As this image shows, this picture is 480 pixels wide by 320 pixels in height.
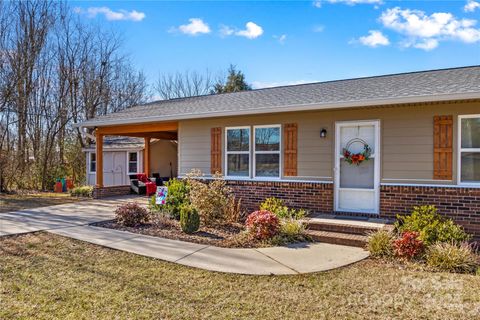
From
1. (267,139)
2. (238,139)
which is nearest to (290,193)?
(267,139)

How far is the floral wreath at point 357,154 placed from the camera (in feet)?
23.9

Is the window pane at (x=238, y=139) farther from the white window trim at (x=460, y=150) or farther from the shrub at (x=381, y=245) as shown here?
the white window trim at (x=460, y=150)

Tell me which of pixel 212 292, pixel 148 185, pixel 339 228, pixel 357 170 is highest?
pixel 357 170

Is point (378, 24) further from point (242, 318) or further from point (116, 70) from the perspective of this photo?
point (116, 70)

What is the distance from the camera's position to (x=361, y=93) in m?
7.70

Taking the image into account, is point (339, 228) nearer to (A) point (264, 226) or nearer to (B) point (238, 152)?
(A) point (264, 226)

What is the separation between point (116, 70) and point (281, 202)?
18.9 m

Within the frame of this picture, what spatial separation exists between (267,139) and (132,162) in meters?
9.88

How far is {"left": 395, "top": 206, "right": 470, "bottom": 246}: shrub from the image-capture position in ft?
18.4

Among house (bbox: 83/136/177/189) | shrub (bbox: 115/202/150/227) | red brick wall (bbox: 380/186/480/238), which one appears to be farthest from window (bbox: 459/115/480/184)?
house (bbox: 83/136/177/189)

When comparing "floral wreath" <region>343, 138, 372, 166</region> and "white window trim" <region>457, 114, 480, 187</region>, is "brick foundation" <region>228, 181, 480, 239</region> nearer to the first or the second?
"white window trim" <region>457, 114, 480, 187</region>

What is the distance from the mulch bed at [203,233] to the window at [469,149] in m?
4.19

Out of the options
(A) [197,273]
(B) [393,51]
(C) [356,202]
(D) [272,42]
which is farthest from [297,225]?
(D) [272,42]

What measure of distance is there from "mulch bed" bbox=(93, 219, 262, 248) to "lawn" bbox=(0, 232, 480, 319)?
1.47m
